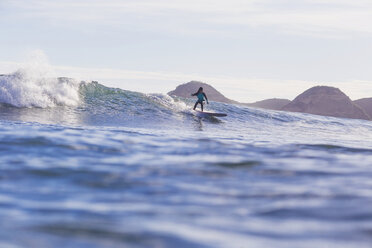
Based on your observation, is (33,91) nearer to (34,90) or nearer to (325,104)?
(34,90)

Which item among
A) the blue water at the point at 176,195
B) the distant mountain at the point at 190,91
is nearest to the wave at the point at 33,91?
the blue water at the point at 176,195

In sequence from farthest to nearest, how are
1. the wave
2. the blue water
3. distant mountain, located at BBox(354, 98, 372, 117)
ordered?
distant mountain, located at BBox(354, 98, 372, 117) < the wave < the blue water

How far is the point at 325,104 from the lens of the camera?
69438mm

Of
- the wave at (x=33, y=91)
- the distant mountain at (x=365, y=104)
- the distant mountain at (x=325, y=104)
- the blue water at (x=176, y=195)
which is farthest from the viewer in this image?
the distant mountain at (x=365, y=104)

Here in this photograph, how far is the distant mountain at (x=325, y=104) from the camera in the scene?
6725 centimetres

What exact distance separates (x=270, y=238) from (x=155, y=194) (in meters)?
1.57

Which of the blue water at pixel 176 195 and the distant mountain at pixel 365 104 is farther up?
the distant mountain at pixel 365 104

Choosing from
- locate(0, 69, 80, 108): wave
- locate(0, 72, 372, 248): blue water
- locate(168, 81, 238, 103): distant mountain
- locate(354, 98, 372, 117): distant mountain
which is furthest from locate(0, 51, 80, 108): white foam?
locate(354, 98, 372, 117): distant mountain

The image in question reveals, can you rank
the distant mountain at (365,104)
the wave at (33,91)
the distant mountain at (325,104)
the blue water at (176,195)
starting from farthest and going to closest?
the distant mountain at (365,104) → the distant mountain at (325,104) → the wave at (33,91) → the blue water at (176,195)

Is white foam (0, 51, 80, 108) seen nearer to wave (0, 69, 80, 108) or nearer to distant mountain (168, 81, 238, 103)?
wave (0, 69, 80, 108)

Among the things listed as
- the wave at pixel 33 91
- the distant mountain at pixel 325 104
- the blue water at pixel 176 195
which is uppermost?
the distant mountain at pixel 325 104

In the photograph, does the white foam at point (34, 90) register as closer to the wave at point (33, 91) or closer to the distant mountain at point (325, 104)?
the wave at point (33, 91)

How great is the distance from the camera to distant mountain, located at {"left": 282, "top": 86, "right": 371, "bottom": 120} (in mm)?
67250

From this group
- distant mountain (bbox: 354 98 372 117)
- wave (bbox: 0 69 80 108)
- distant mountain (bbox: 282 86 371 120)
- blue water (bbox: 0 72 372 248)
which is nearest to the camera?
blue water (bbox: 0 72 372 248)
